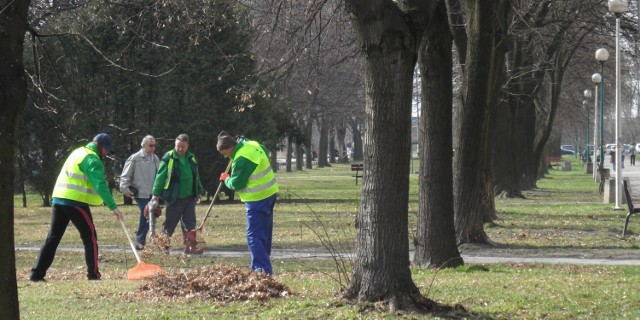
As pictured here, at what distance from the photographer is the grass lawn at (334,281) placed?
902 centimetres

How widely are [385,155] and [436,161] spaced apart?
15.0 ft

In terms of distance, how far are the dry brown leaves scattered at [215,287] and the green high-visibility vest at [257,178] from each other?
1.77 m

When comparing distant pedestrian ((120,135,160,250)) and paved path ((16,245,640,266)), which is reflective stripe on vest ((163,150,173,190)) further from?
distant pedestrian ((120,135,160,250))

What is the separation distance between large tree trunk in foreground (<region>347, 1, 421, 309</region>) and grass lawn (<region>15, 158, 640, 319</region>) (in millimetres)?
307

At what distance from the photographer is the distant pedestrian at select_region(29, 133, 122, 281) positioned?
41.0 feet

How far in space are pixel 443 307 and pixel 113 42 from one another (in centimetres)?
2679

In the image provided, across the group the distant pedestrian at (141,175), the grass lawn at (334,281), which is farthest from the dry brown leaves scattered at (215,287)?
the distant pedestrian at (141,175)

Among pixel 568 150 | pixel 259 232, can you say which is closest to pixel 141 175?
pixel 259 232

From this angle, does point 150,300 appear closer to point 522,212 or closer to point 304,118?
point 522,212

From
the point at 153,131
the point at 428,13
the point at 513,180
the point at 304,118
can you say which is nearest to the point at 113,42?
the point at 153,131

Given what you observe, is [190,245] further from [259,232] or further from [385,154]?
[385,154]

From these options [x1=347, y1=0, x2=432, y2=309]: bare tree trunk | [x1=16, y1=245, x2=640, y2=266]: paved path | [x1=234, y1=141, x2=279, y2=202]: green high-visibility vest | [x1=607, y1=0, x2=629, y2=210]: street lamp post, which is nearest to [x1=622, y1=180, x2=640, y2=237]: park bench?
[x1=16, y1=245, x2=640, y2=266]: paved path

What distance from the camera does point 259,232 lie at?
1198cm

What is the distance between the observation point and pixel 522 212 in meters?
26.4
